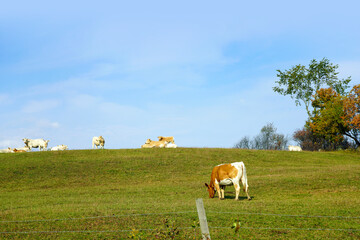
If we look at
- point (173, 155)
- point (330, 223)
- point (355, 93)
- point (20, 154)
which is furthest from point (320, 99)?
point (330, 223)

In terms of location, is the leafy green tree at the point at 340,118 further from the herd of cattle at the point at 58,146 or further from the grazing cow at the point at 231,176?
the grazing cow at the point at 231,176

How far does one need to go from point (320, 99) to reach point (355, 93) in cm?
874

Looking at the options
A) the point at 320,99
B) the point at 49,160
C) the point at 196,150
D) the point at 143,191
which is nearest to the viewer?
the point at 143,191

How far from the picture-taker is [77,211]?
56.4 feet

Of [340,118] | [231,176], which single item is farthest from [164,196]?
[340,118]

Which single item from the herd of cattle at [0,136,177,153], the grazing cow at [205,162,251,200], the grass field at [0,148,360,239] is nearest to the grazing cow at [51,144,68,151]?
the herd of cattle at [0,136,177,153]

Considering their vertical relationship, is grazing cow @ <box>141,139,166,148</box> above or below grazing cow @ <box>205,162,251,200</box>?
above

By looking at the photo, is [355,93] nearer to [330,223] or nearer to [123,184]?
[123,184]

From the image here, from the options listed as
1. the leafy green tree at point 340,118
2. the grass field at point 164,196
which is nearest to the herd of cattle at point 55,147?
the grass field at point 164,196

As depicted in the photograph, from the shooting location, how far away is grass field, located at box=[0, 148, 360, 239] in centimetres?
1359

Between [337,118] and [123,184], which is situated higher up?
[337,118]

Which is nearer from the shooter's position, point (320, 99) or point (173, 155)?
point (173, 155)

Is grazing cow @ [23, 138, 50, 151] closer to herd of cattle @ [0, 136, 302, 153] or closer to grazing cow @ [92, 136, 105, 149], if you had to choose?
herd of cattle @ [0, 136, 302, 153]

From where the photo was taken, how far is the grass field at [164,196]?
13.6 metres
